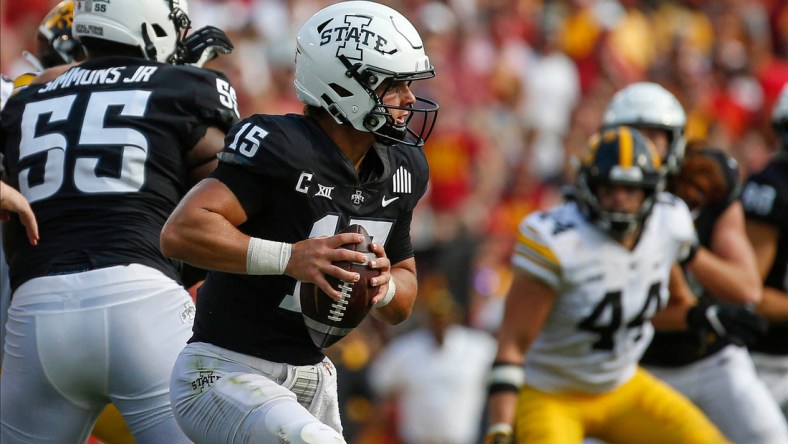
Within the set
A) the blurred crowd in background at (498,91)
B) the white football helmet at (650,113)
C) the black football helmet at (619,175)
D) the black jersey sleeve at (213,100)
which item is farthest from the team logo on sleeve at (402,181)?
the blurred crowd in background at (498,91)

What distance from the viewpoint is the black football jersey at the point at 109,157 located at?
450cm

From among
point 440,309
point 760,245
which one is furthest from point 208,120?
point 440,309

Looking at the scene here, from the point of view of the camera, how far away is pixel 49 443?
14.8ft

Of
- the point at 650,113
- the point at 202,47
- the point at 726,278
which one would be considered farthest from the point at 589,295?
the point at 202,47

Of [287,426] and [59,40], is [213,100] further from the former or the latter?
[287,426]

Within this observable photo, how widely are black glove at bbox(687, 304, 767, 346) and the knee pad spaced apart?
2874 millimetres

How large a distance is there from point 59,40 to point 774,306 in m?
4.00

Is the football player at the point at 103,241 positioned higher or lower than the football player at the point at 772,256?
higher

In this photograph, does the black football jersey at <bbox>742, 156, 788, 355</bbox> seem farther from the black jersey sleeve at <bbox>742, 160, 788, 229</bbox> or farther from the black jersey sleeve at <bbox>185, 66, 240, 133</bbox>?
the black jersey sleeve at <bbox>185, 66, 240, 133</bbox>

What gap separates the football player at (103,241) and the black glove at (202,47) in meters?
0.31

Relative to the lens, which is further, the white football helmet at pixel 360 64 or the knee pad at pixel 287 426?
Result: the white football helmet at pixel 360 64

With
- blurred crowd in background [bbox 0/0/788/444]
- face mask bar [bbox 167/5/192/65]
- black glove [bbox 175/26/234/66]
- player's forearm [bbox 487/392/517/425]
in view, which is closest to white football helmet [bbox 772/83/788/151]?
player's forearm [bbox 487/392/517/425]

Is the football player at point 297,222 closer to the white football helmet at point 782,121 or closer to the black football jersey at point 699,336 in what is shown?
the black football jersey at point 699,336

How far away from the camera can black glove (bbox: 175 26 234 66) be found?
502 centimetres
